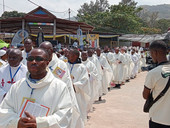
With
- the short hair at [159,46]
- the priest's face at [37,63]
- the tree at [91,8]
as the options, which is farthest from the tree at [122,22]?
the priest's face at [37,63]

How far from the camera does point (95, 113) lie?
6965mm

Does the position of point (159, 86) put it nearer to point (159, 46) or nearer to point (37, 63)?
point (159, 46)

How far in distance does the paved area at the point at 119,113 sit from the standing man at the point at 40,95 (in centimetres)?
359

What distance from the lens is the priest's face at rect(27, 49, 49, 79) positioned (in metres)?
2.49

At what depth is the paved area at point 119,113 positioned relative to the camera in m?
5.95

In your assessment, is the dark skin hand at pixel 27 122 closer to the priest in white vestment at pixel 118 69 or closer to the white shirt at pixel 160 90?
the white shirt at pixel 160 90

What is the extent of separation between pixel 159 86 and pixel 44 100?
5.01 feet

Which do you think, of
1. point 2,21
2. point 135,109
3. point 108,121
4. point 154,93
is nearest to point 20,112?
point 154,93

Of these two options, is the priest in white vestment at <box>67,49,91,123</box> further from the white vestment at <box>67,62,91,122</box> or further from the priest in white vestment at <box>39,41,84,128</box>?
the priest in white vestment at <box>39,41,84,128</box>

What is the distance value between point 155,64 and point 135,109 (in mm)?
4497

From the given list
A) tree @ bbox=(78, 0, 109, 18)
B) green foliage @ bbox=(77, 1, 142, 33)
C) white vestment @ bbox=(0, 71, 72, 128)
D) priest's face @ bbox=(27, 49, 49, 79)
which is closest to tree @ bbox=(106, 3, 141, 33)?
green foliage @ bbox=(77, 1, 142, 33)

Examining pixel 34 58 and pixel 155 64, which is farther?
pixel 155 64

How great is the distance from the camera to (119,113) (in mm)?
6887

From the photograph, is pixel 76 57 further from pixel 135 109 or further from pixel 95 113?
pixel 135 109
